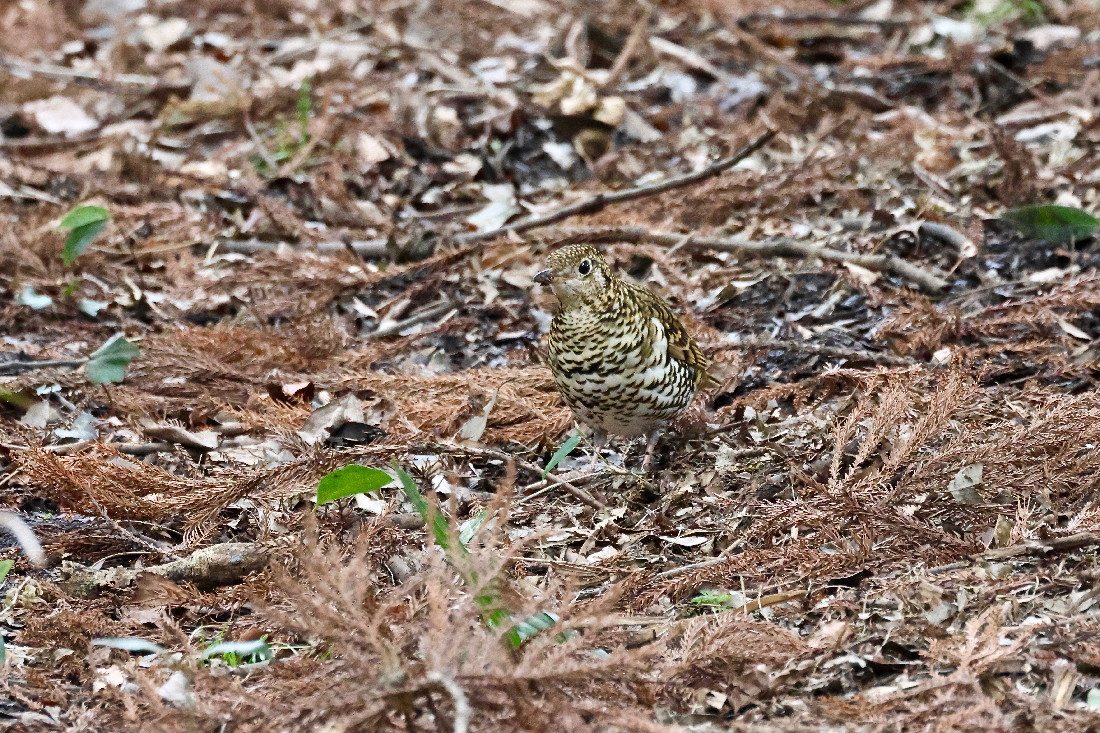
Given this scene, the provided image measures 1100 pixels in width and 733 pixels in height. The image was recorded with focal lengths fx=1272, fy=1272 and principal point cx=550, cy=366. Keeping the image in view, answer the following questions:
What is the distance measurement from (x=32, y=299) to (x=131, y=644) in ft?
9.82

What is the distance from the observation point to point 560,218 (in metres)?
5.87

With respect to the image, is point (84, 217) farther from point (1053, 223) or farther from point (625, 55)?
point (1053, 223)

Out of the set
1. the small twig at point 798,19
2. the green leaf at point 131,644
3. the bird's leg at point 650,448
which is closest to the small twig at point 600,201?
the bird's leg at point 650,448

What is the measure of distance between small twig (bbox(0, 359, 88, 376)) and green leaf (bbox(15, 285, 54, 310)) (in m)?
0.89

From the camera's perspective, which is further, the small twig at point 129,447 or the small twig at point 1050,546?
the small twig at point 129,447

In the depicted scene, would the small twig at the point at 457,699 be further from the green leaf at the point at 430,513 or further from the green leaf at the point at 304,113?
the green leaf at the point at 304,113

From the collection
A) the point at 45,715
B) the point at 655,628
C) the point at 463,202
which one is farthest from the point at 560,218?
the point at 45,715

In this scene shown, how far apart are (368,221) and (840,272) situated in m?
2.38

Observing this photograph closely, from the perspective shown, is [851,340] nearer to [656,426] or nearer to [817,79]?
[656,426]

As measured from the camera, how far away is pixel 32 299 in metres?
5.66

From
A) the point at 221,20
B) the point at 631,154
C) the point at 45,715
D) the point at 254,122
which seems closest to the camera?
the point at 45,715

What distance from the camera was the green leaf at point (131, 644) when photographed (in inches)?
122

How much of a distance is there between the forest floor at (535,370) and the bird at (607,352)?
0.28 metres

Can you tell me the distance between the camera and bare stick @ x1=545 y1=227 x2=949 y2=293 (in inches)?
214
